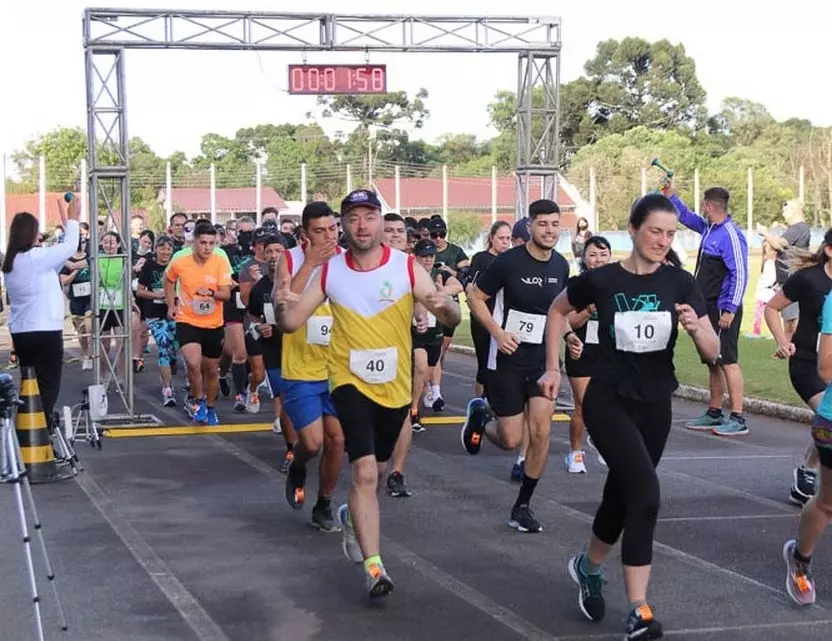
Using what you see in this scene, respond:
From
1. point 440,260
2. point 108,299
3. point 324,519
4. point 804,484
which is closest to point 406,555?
point 324,519

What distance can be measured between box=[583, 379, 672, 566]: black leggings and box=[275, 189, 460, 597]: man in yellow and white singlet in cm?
108

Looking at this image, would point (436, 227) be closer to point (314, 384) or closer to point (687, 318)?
point (314, 384)

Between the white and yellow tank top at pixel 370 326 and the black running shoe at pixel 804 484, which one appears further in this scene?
the black running shoe at pixel 804 484

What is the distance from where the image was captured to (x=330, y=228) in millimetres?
8336

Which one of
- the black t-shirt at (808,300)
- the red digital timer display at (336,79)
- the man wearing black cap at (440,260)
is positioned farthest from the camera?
the red digital timer display at (336,79)

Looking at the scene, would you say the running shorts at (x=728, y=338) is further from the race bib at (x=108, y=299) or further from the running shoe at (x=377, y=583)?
the running shoe at (x=377, y=583)

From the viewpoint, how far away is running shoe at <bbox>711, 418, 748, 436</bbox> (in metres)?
12.4

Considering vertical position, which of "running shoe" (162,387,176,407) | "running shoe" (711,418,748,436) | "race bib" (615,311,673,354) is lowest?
"running shoe" (162,387,176,407)

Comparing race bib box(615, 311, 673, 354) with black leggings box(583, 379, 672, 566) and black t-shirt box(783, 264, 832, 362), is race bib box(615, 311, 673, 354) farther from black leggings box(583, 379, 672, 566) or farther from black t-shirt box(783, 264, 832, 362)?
black t-shirt box(783, 264, 832, 362)

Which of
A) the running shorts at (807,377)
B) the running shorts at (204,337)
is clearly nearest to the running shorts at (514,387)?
the running shorts at (807,377)

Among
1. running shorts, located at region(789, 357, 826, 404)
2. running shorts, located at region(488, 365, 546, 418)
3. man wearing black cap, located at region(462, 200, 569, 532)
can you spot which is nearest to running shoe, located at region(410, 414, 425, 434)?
man wearing black cap, located at region(462, 200, 569, 532)

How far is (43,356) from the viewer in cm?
1032

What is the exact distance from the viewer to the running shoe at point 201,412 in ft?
44.2

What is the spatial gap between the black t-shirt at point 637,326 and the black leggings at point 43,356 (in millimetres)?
5483
